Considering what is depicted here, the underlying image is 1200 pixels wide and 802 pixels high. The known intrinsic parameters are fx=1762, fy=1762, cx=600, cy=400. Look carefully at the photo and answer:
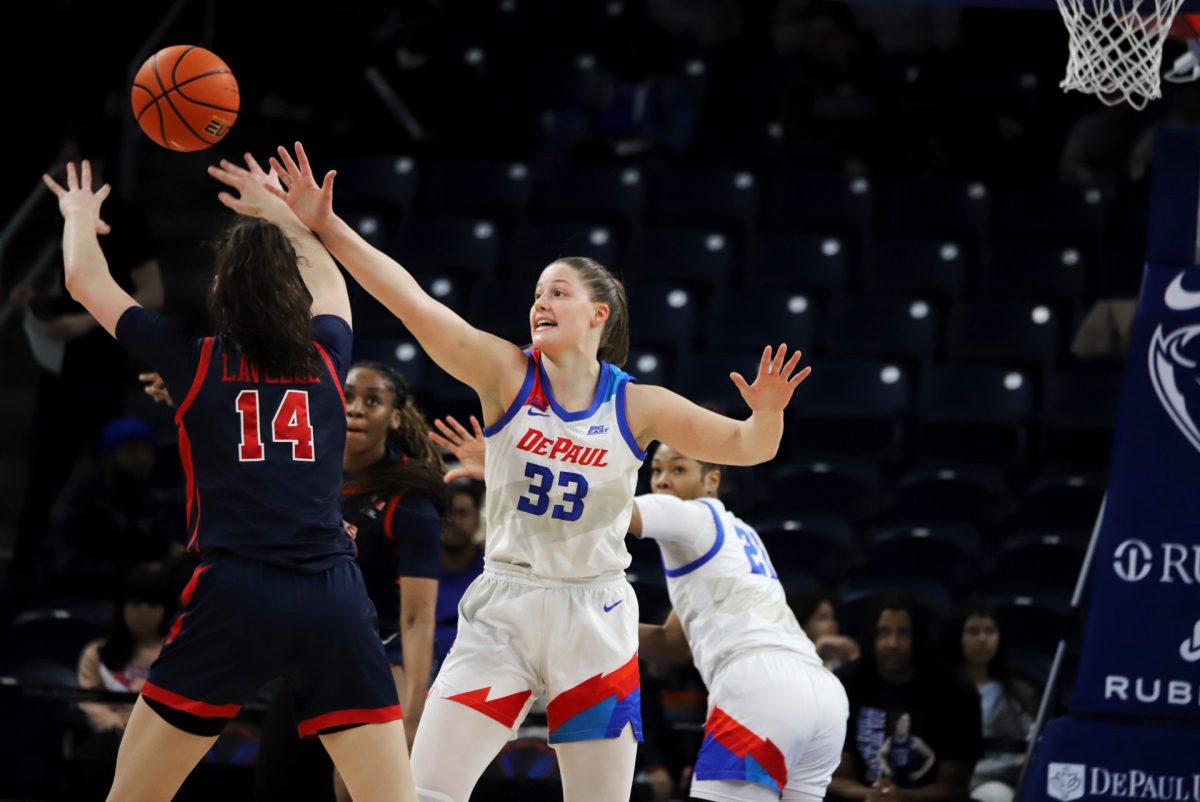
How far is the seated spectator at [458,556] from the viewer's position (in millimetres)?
7750

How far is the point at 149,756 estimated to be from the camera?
15.0ft

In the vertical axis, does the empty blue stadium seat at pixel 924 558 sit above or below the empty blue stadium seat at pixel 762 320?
below

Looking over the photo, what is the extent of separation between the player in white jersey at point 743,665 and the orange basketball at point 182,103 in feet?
6.50

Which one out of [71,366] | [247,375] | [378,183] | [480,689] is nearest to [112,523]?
[71,366]

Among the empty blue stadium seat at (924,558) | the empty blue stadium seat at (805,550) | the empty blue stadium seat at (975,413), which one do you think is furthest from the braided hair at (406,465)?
the empty blue stadium seat at (975,413)

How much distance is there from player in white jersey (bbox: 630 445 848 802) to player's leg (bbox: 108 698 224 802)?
1959mm

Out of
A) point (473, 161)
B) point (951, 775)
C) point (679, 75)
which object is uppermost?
point (679, 75)

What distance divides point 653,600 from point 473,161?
4701 millimetres

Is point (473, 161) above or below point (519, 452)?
above

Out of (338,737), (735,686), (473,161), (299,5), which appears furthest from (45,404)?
(338,737)

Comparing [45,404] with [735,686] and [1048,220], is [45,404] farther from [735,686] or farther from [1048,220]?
[1048,220]

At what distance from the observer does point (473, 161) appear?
12.8m

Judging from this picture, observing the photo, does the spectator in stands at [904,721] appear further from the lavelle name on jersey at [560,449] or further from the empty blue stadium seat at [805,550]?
the lavelle name on jersey at [560,449]

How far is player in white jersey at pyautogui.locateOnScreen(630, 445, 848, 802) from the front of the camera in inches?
243
